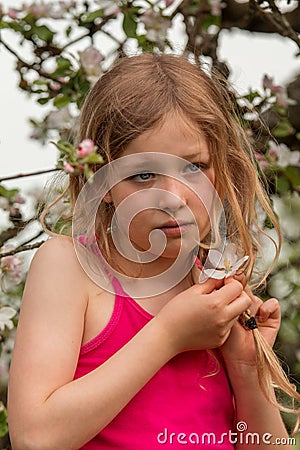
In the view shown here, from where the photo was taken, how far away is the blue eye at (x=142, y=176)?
1521 millimetres

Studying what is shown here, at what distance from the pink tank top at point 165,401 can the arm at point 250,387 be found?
0.02 m

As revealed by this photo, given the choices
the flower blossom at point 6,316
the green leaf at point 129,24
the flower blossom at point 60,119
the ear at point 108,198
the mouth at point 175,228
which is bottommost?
the flower blossom at point 6,316

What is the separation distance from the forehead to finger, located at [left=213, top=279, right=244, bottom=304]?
20 cm

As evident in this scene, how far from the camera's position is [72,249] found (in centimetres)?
158

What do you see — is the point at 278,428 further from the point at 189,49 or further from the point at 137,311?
the point at 189,49

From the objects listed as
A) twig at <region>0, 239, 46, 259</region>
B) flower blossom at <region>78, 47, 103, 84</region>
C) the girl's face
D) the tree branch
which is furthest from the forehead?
the tree branch

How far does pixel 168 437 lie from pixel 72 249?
315 mm

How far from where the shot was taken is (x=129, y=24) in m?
2.44

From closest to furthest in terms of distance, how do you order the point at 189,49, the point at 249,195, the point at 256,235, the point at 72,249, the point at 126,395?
the point at 126,395 < the point at 72,249 < the point at 249,195 < the point at 256,235 < the point at 189,49

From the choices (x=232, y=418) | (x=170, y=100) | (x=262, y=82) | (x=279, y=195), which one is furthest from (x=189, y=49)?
(x=232, y=418)

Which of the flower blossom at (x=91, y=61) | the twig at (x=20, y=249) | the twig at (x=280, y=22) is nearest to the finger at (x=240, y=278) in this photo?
the twig at (x=20, y=249)

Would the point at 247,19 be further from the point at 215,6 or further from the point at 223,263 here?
the point at 223,263

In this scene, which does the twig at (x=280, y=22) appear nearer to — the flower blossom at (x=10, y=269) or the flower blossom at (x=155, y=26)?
the flower blossom at (x=155, y=26)

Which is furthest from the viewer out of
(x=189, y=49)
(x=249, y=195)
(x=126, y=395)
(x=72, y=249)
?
(x=189, y=49)
